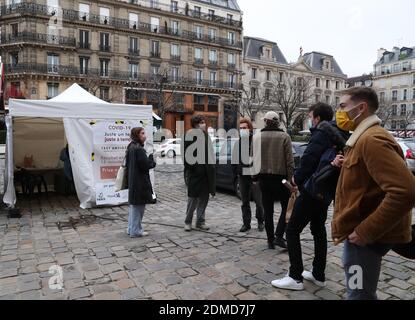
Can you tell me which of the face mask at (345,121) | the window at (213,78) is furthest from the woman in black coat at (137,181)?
the window at (213,78)

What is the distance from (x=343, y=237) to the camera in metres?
2.22

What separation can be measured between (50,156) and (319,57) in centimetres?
5778

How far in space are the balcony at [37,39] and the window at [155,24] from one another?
985 cm

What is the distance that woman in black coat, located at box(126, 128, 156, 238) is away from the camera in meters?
5.37

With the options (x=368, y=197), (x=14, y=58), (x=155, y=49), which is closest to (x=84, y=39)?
(x=14, y=58)

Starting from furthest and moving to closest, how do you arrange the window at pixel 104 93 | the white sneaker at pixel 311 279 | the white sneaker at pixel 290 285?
the window at pixel 104 93, the white sneaker at pixel 311 279, the white sneaker at pixel 290 285

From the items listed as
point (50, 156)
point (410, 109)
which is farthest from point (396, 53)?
point (50, 156)

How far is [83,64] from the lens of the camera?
40406 mm

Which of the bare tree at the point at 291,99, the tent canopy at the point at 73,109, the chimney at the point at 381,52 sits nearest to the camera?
the tent canopy at the point at 73,109

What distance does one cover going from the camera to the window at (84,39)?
131ft

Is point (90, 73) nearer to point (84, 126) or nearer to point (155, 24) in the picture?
point (155, 24)

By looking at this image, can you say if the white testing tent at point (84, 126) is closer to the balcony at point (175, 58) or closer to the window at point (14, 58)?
the window at point (14, 58)
